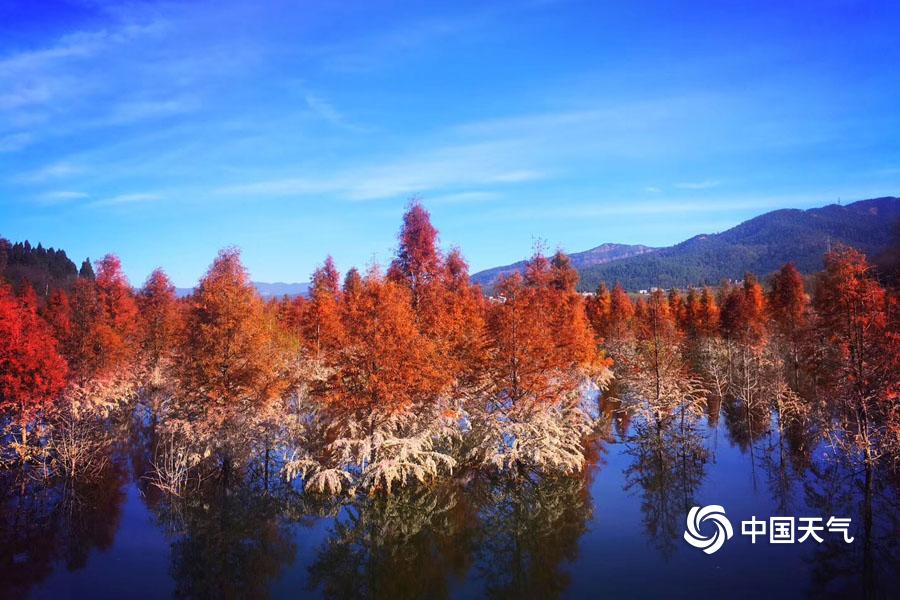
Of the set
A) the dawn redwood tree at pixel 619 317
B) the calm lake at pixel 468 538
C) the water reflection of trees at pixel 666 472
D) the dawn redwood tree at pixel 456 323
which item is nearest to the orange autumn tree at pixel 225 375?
the calm lake at pixel 468 538

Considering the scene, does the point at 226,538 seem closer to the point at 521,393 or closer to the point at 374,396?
the point at 374,396

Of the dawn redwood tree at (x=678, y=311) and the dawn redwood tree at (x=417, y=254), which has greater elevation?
the dawn redwood tree at (x=417, y=254)

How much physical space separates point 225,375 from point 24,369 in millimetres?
9210

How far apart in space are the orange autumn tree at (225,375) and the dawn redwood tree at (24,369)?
638cm

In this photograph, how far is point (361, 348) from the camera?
23078 millimetres

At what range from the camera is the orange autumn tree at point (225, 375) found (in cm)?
2347

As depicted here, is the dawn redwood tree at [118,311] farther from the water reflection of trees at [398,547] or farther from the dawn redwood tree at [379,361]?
the water reflection of trees at [398,547]

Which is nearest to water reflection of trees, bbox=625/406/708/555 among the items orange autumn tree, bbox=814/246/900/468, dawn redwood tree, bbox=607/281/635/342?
orange autumn tree, bbox=814/246/900/468

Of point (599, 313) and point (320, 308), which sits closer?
point (320, 308)

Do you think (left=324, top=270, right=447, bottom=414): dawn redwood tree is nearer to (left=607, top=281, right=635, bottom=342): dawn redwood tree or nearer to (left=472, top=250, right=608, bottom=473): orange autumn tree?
(left=472, top=250, right=608, bottom=473): orange autumn tree

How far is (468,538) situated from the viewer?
62.3 ft

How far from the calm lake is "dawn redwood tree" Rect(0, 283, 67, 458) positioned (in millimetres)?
3956

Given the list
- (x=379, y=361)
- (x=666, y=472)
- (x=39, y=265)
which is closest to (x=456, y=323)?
(x=379, y=361)

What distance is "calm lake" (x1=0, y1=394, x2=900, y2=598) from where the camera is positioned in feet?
51.3
